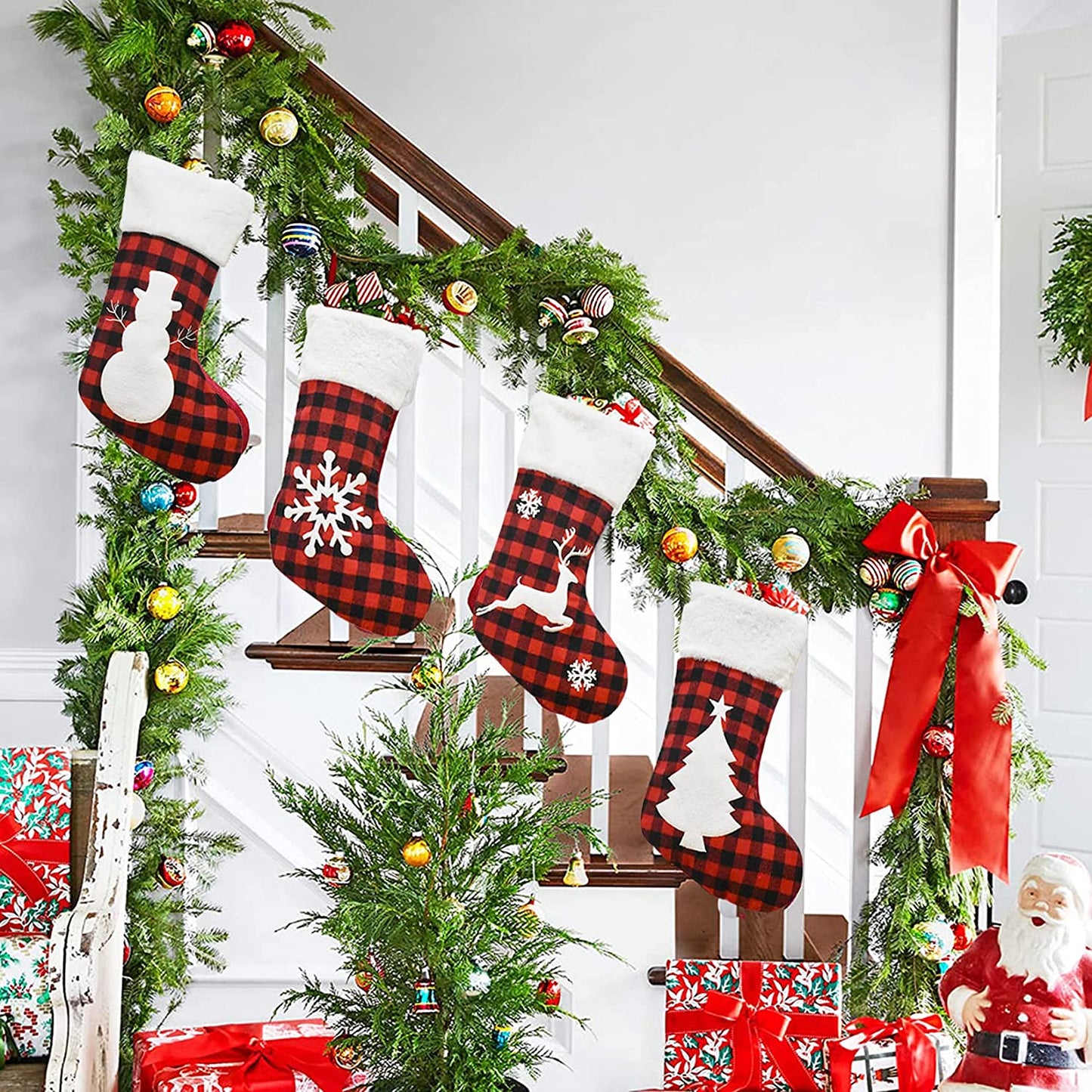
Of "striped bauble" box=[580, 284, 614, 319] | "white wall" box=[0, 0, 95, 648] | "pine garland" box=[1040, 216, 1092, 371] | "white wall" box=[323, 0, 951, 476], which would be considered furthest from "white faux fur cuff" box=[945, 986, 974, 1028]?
"pine garland" box=[1040, 216, 1092, 371]

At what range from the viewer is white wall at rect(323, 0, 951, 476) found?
3.38 m

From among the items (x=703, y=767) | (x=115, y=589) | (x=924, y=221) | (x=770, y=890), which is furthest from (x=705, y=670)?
(x=924, y=221)

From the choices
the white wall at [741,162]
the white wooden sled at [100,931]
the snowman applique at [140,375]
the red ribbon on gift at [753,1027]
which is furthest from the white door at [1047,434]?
the white wooden sled at [100,931]

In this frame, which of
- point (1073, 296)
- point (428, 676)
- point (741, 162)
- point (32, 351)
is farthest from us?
point (1073, 296)

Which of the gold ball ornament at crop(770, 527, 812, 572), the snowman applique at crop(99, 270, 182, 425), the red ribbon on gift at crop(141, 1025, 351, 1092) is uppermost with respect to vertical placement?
the snowman applique at crop(99, 270, 182, 425)

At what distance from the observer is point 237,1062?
6.07ft

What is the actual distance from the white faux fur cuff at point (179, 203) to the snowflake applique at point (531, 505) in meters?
0.71

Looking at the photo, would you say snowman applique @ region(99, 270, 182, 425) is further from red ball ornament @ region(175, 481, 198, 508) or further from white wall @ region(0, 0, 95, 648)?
white wall @ region(0, 0, 95, 648)

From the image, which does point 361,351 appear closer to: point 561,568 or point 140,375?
point 140,375

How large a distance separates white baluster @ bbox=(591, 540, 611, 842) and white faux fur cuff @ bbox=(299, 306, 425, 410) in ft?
1.62

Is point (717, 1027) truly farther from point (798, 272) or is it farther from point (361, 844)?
point (798, 272)

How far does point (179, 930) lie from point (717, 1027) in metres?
0.98

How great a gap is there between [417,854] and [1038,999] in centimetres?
87

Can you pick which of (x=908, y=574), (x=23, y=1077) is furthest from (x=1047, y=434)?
(x=23, y=1077)
